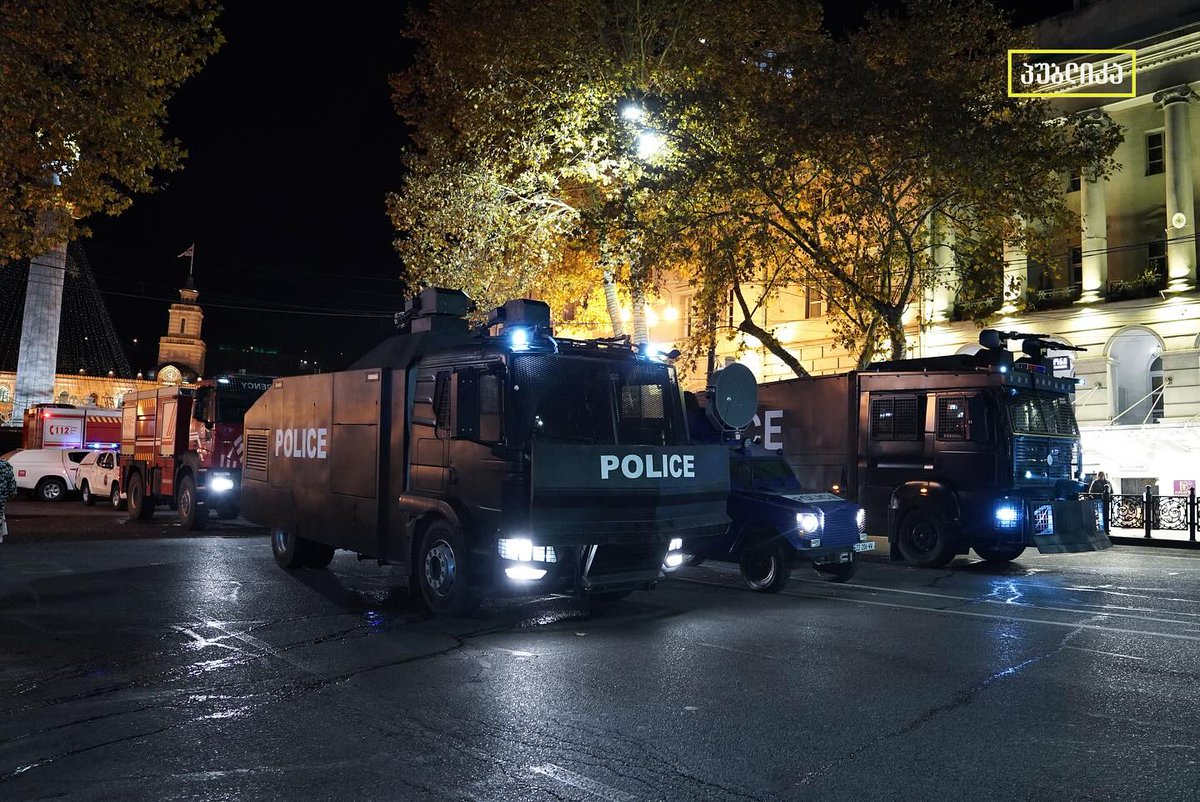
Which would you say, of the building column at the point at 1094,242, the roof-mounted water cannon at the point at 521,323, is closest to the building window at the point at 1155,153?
the building column at the point at 1094,242

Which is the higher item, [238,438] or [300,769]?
[238,438]

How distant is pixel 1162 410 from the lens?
29.9 meters

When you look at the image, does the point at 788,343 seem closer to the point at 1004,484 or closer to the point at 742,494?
the point at 1004,484

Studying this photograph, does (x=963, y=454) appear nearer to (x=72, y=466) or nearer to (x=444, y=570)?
(x=444, y=570)

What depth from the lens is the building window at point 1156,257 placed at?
3037 centimetres

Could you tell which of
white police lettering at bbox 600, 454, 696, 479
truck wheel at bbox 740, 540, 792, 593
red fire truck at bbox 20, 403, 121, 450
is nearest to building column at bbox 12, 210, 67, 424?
red fire truck at bbox 20, 403, 121, 450

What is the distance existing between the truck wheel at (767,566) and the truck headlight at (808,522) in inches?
14.3

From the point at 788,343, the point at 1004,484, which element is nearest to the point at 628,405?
the point at 1004,484

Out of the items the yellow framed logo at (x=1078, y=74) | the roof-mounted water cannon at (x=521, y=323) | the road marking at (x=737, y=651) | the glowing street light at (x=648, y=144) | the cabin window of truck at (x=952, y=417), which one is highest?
the yellow framed logo at (x=1078, y=74)

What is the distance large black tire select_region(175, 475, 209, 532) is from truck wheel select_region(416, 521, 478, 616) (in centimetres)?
1108

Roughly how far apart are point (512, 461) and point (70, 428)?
33135 millimetres

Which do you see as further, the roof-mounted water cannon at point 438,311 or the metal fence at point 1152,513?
the metal fence at point 1152,513

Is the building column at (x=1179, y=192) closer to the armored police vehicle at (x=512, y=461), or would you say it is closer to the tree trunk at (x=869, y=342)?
the tree trunk at (x=869, y=342)

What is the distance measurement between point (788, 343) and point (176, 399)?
24.5 m
